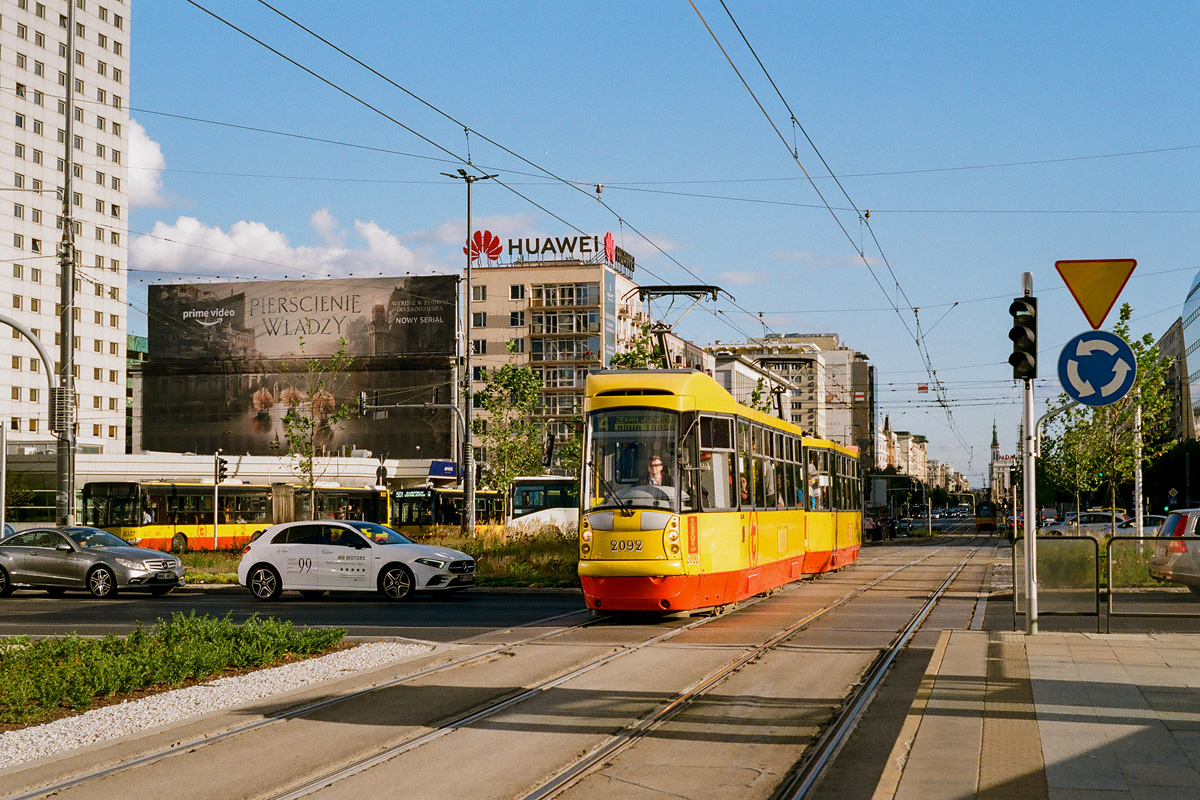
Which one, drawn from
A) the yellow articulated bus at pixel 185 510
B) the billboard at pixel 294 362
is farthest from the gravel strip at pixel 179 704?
the billboard at pixel 294 362

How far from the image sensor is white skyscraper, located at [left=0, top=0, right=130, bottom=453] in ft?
317

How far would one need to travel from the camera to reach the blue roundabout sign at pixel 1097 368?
11.5 m

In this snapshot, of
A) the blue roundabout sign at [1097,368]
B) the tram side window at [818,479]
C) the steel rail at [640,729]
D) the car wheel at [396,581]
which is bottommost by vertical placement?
the car wheel at [396,581]

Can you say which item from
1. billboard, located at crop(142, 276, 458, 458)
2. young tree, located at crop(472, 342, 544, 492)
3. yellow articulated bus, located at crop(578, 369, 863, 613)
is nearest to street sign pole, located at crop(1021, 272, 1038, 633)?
yellow articulated bus, located at crop(578, 369, 863, 613)

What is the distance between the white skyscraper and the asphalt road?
246ft

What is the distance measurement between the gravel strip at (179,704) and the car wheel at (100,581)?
13.1m

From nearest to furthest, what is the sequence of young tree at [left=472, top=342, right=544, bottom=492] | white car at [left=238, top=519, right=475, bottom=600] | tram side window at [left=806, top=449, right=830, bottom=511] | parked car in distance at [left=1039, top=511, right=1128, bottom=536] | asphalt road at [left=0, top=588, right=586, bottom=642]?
asphalt road at [left=0, top=588, right=586, bottom=642] → white car at [left=238, top=519, right=475, bottom=600] → tram side window at [left=806, top=449, right=830, bottom=511] → parked car in distance at [left=1039, top=511, right=1128, bottom=536] → young tree at [left=472, top=342, right=544, bottom=492]

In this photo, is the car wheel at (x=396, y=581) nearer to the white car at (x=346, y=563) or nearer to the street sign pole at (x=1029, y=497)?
the white car at (x=346, y=563)

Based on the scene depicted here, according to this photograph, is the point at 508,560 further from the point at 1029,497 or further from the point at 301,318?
the point at 301,318

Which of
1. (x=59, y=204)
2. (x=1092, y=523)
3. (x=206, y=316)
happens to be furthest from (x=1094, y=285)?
(x=59, y=204)

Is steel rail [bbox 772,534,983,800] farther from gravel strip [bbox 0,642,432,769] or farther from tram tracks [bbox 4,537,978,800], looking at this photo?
gravel strip [bbox 0,642,432,769]

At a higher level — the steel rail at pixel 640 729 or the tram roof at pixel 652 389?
the tram roof at pixel 652 389

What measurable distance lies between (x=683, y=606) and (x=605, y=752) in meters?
8.02

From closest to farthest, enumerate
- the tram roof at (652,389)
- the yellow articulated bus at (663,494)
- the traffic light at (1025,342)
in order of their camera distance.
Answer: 1. the traffic light at (1025,342)
2. the yellow articulated bus at (663,494)
3. the tram roof at (652,389)
